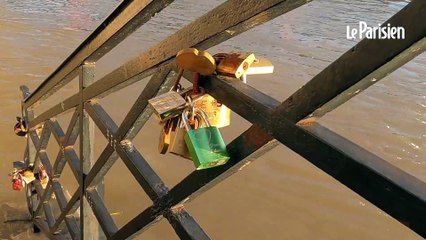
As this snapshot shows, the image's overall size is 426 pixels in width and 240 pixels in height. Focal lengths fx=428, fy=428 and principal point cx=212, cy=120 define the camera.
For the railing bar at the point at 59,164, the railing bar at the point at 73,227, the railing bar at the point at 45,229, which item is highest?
the railing bar at the point at 59,164

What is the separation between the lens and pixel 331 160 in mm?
680

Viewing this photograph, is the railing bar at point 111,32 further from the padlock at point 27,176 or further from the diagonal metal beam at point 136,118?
the padlock at point 27,176

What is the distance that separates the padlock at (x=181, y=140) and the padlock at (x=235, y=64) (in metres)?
0.13

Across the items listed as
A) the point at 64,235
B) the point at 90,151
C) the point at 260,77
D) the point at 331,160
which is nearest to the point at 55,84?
the point at 90,151

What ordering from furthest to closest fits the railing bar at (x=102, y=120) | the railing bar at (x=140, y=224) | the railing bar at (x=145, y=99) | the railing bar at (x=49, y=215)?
1. the railing bar at (x=49, y=215)
2. the railing bar at (x=102, y=120)
3. the railing bar at (x=140, y=224)
4. the railing bar at (x=145, y=99)

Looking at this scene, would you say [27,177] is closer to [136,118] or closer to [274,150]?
[136,118]

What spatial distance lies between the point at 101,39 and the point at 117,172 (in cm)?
269

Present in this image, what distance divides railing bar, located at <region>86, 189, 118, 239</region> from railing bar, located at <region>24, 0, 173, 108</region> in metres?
0.54

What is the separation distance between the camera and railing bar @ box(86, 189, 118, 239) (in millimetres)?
1628

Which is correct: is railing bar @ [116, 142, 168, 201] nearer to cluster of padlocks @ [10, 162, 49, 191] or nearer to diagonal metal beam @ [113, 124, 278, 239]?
diagonal metal beam @ [113, 124, 278, 239]

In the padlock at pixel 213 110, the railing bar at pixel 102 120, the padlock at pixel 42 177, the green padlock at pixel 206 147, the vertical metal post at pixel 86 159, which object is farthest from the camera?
the padlock at pixel 42 177

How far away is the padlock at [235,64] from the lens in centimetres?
93

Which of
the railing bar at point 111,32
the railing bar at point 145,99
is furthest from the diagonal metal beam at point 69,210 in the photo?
the railing bar at point 145,99

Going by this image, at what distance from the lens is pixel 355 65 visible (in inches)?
24.7
